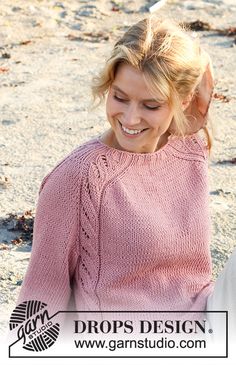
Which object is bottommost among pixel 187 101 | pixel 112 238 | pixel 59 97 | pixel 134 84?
pixel 59 97

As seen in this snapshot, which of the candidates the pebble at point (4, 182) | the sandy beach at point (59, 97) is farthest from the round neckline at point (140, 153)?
the pebble at point (4, 182)

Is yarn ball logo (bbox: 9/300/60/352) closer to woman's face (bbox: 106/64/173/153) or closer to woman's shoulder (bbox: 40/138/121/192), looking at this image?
woman's shoulder (bbox: 40/138/121/192)

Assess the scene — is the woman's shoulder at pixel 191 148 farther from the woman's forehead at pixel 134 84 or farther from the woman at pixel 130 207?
the woman's forehead at pixel 134 84

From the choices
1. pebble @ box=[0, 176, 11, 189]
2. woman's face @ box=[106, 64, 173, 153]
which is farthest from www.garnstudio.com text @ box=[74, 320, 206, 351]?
pebble @ box=[0, 176, 11, 189]

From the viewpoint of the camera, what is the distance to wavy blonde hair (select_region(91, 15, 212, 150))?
3373 mm

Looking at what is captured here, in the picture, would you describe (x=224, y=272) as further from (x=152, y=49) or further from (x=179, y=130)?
(x=152, y=49)

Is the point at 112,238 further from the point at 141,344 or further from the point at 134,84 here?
the point at 134,84

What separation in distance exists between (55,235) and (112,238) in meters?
0.20

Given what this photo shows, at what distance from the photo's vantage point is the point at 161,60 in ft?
11.1

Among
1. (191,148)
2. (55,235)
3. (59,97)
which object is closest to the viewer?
(55,235)

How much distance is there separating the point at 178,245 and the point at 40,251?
20.0 inches

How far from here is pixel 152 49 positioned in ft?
11.1

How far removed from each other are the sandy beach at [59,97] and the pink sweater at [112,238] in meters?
0.58

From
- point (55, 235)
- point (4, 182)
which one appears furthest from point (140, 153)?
point (4, 182)
